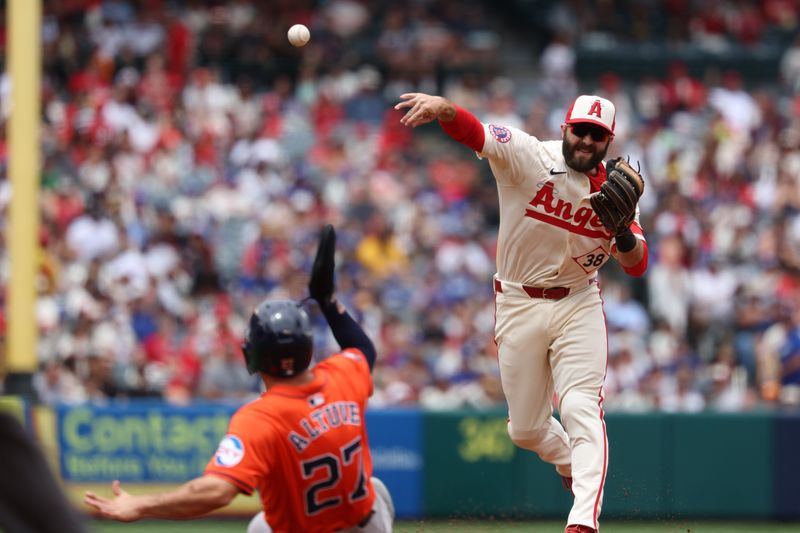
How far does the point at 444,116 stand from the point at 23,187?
5634 mm

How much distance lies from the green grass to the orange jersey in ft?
12.3

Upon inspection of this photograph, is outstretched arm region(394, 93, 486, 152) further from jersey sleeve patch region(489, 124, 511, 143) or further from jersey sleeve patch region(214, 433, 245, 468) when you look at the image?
jersey sleeve patch region(214, 433, 245, 468)

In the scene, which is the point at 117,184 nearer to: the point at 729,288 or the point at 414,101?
the point at 729,288

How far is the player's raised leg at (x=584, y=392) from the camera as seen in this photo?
21.2ft

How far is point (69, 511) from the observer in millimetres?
3350

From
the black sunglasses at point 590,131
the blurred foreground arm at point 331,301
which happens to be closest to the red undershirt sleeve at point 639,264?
the black sunglasses at point 590,131

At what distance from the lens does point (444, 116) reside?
6348mm

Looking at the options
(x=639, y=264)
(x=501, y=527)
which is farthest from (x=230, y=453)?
(x=501, y=527)

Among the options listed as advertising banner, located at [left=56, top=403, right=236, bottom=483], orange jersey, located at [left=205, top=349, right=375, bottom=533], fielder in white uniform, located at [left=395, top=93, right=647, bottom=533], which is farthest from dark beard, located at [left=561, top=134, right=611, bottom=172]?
advertising banner, located at [left=56, top=403, right=236, bottom=483]

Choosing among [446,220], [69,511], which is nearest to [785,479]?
[446,220]

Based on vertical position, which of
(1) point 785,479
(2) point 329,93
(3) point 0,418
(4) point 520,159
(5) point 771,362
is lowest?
(1) point 785,479

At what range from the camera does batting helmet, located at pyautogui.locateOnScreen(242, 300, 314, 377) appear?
498 centimetres

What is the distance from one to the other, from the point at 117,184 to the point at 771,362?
23.4ft

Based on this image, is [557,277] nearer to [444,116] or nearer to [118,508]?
[444,116]
